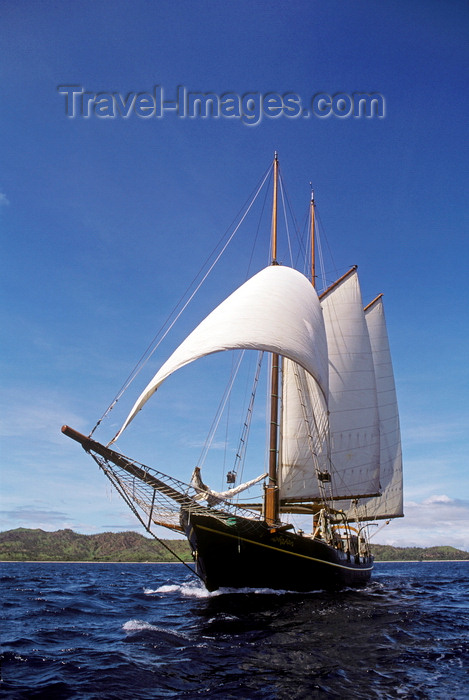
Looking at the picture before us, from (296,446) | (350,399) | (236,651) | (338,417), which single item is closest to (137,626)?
(236,651)

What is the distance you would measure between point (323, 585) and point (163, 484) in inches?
439

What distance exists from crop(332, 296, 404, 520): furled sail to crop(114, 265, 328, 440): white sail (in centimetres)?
1817

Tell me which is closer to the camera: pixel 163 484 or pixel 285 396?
pixel 163 484

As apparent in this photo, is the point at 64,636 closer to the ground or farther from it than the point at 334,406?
closer to the ground

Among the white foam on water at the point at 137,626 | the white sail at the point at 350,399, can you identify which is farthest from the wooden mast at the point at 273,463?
the white sail at the point at 350,399

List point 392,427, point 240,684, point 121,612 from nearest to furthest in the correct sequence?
point 240,684
point 121,612
point 392,427

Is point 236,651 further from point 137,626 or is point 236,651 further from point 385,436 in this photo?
point 385,436

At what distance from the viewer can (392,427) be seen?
129ft

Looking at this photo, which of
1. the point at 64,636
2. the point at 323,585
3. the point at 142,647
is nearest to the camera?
the point at 142,647

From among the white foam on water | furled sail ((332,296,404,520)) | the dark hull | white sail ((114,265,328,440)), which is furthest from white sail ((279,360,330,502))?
the white foam on water

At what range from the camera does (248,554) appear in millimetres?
18562

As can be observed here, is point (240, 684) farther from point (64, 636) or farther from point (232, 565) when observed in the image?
point (232, 565)

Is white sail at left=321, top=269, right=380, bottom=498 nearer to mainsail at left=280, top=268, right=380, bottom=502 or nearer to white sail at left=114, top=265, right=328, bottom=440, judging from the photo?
mainsail at left=280, top=268, right=380, bottom=502

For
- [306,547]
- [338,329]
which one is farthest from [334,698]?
[338,329]
